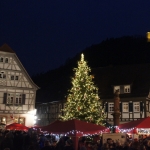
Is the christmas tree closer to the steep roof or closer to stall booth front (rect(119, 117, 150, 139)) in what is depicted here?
stall booth front (rect(119, 117, 150, 139))

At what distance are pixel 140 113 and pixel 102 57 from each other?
42293mm

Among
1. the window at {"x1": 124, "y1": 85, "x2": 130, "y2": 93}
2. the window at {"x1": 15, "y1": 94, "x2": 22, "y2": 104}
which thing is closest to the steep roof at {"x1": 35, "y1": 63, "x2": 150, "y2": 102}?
the window at {"x1": 124, "y1": 85, "x2": 130, "y2": 93}

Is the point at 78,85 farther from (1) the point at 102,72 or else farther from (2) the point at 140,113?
(1) the point at 102,72

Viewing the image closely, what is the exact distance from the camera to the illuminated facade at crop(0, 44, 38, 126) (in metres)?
37.3

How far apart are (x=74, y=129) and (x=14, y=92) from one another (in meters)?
25.1

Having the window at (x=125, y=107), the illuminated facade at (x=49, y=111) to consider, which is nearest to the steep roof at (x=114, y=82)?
the illuminated facade at (x=49, y=111)

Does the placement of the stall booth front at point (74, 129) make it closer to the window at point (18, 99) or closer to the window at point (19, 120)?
the window at point (19, 120)

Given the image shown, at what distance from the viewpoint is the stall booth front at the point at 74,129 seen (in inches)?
→ 573

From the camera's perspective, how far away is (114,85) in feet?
140

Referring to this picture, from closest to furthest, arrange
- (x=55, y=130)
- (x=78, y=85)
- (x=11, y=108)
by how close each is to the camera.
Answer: (x=55, y=130), (x=78, y=85), (x=11, y=108)

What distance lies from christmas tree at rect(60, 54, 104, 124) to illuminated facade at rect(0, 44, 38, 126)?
11.4 meters

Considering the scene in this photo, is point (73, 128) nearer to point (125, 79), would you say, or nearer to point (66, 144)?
point (66, 144)

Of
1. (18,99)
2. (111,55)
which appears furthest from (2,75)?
(111,55)

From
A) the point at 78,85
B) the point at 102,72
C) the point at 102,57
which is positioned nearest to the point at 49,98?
the point at 102,72
